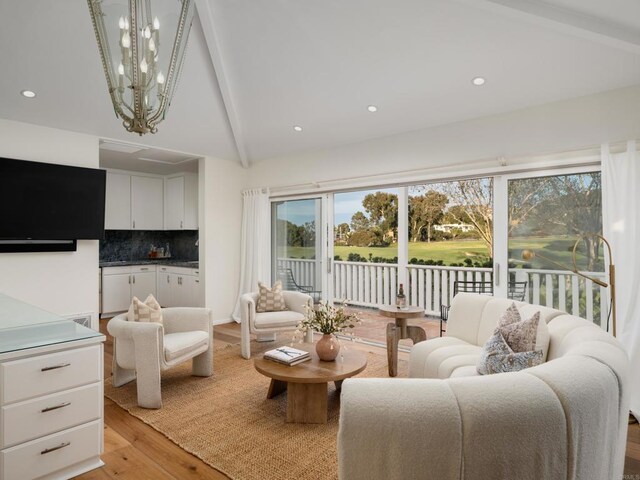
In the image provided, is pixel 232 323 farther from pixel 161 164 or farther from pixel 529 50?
pixel 529 50

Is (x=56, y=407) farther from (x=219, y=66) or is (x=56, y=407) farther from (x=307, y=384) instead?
(x=219, y=66)

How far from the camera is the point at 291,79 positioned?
391 cm

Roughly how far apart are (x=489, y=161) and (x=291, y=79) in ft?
6.95

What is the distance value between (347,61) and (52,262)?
149 inches

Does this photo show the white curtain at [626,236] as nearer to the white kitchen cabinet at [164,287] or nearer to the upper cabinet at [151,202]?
the upper cabinet at [151,202]

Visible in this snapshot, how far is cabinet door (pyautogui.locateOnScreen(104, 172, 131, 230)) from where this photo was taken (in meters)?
6.47

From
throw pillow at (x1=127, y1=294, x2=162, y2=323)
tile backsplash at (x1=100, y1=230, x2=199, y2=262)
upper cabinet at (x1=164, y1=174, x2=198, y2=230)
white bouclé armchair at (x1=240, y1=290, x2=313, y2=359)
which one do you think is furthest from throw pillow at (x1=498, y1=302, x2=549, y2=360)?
tile backsplash at (x1=100, y1=230, x2=199, y2=262)

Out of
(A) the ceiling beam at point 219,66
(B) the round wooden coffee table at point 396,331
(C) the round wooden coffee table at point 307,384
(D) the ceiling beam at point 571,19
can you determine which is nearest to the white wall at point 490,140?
(D) the ceiling beam at point 571,19

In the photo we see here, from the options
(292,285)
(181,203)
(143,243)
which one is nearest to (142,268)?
(143,243)

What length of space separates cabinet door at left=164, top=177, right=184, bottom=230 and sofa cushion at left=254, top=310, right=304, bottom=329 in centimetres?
331

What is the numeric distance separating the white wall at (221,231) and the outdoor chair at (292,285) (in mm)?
722

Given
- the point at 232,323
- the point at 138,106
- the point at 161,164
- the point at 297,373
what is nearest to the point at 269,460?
the point at 297,373

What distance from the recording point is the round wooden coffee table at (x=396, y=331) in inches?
141

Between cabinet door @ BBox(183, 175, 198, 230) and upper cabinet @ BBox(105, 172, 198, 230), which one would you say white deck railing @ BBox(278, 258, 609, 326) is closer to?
cabinet door @ BBox(183, 175, 198, 230)
